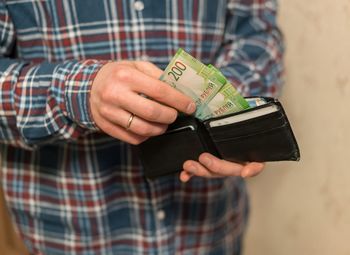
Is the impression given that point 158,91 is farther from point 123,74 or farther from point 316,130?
point 316,130

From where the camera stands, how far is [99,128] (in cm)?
61

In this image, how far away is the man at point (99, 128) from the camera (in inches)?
26.1

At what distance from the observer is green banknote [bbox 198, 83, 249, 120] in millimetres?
580

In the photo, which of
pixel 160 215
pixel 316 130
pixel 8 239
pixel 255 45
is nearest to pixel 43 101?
pixel 160 215

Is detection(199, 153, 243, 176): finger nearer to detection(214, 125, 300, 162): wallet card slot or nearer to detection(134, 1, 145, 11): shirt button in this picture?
detection(214, 125, 300, 162): wallet card slot

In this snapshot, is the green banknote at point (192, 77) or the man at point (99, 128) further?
the man at point (99, 128)

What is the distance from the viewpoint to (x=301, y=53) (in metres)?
0.89

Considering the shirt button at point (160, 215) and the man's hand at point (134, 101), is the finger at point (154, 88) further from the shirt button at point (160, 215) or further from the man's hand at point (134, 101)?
the shirt button at point (160, 215)

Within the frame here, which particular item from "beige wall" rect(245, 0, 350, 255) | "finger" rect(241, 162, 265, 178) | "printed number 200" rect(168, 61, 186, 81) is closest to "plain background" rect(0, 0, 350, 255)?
"beige wall" rect(245, 0, 350, 255)

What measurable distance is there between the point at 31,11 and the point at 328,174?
1.95 ft

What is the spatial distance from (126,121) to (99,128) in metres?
0.06

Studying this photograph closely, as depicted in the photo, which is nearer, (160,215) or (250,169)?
(250,169)

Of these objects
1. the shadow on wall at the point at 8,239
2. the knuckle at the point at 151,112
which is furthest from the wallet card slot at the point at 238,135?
the shadow on wall at the point at 8,239

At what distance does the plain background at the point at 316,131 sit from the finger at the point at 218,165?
0.27 metres
